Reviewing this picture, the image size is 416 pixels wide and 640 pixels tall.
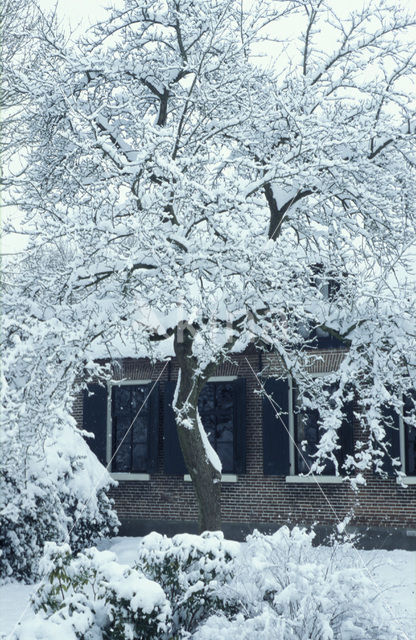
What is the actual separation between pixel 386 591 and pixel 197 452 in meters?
2.96

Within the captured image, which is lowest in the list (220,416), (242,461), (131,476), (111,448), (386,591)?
(386,591)

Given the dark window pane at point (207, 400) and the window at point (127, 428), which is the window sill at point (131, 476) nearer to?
the window at point (127, 428)

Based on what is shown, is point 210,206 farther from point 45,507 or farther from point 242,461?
point 242,461

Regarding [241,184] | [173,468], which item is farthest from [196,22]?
[173,468]

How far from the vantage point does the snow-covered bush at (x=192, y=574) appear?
5.93 metres

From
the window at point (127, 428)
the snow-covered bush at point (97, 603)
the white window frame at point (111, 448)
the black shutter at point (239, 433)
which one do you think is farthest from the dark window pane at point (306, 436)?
the snow-covered bush at point (97, 603)

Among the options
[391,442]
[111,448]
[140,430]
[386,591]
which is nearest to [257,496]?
[391,442]

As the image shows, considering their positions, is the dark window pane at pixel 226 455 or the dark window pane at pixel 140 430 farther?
the dark window pane at pixel 140 430

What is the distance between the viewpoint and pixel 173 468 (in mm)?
15148

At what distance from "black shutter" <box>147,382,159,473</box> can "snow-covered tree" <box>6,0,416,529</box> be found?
5030 millimetres

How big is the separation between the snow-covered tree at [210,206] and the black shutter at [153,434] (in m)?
5.03

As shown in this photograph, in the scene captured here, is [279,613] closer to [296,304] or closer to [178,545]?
[178,545]

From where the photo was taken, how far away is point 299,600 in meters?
5.44

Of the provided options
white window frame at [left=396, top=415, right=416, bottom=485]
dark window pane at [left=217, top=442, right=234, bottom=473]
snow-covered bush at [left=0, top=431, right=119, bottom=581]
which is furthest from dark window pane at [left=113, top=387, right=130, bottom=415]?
white window frame at [left=396, top=415, right=416, bottom=485]
